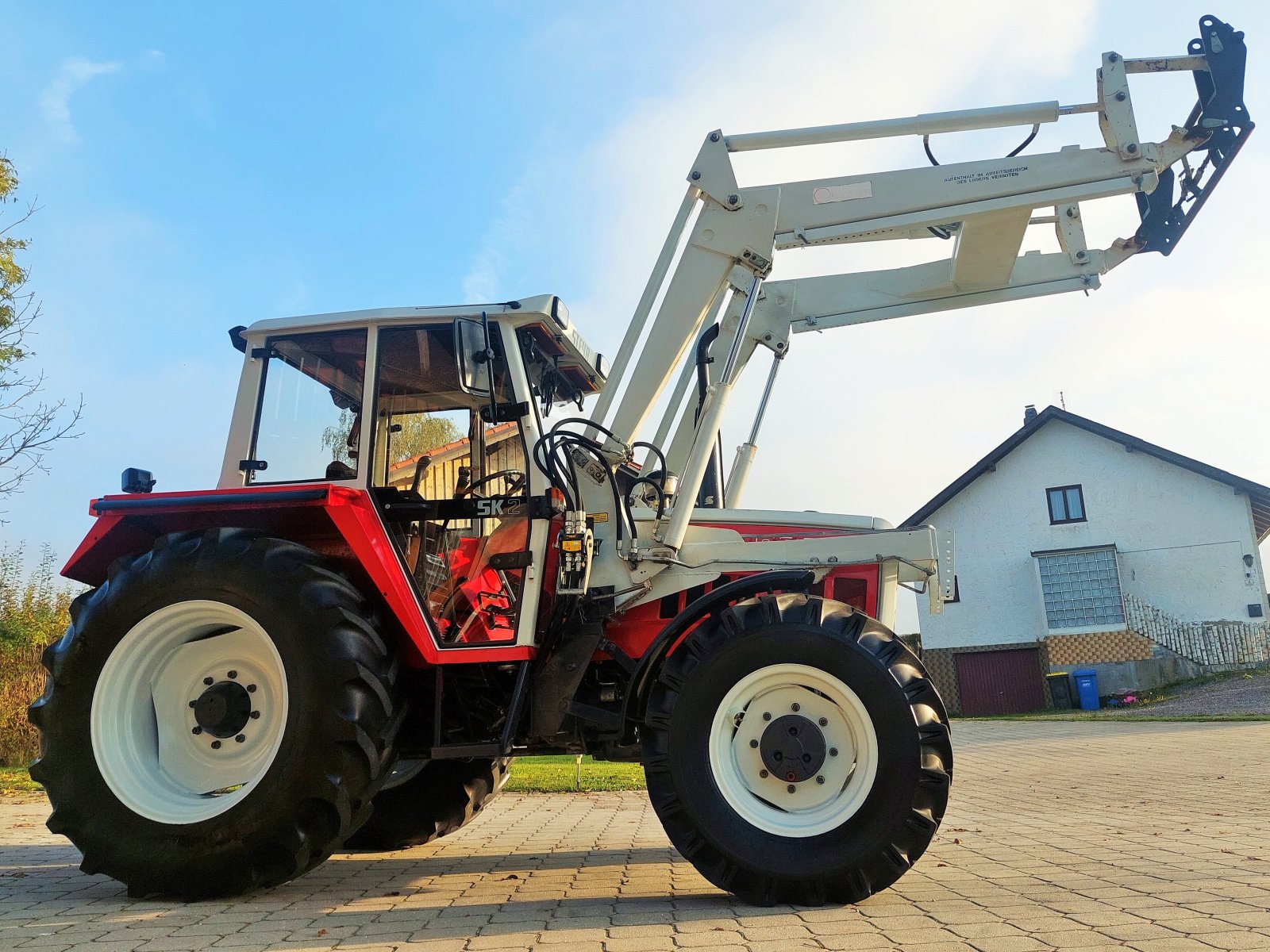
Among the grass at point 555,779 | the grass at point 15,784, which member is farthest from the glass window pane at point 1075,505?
the grass at point 15,784

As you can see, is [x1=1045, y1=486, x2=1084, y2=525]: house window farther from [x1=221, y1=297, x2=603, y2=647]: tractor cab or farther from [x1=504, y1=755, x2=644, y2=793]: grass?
[x1=221, y1=297, x2=603, y2=647]: tractor cab

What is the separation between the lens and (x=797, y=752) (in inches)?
154

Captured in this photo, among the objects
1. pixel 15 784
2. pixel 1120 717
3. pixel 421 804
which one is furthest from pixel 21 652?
pixel 1120 717

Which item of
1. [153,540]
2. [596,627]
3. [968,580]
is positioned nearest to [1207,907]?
[596,627]

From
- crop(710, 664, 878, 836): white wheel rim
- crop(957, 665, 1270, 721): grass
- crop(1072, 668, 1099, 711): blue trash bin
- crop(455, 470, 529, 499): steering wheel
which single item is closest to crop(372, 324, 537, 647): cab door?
crop(455, 470, 529, 499): steering wheel

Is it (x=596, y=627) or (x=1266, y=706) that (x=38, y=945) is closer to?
(x=596, y=627)

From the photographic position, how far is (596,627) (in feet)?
14.9

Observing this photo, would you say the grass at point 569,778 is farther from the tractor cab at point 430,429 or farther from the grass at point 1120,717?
the grass at point 1120,717

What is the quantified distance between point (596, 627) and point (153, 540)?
2.35 m

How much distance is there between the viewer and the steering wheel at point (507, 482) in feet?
15.7

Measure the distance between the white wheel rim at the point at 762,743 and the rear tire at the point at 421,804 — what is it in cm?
216

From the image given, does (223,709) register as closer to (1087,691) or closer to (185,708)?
(185,708)

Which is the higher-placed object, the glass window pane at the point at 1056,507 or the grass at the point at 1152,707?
the glass window pane at the point at 1056,507

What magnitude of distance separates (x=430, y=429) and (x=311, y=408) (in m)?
0.63
